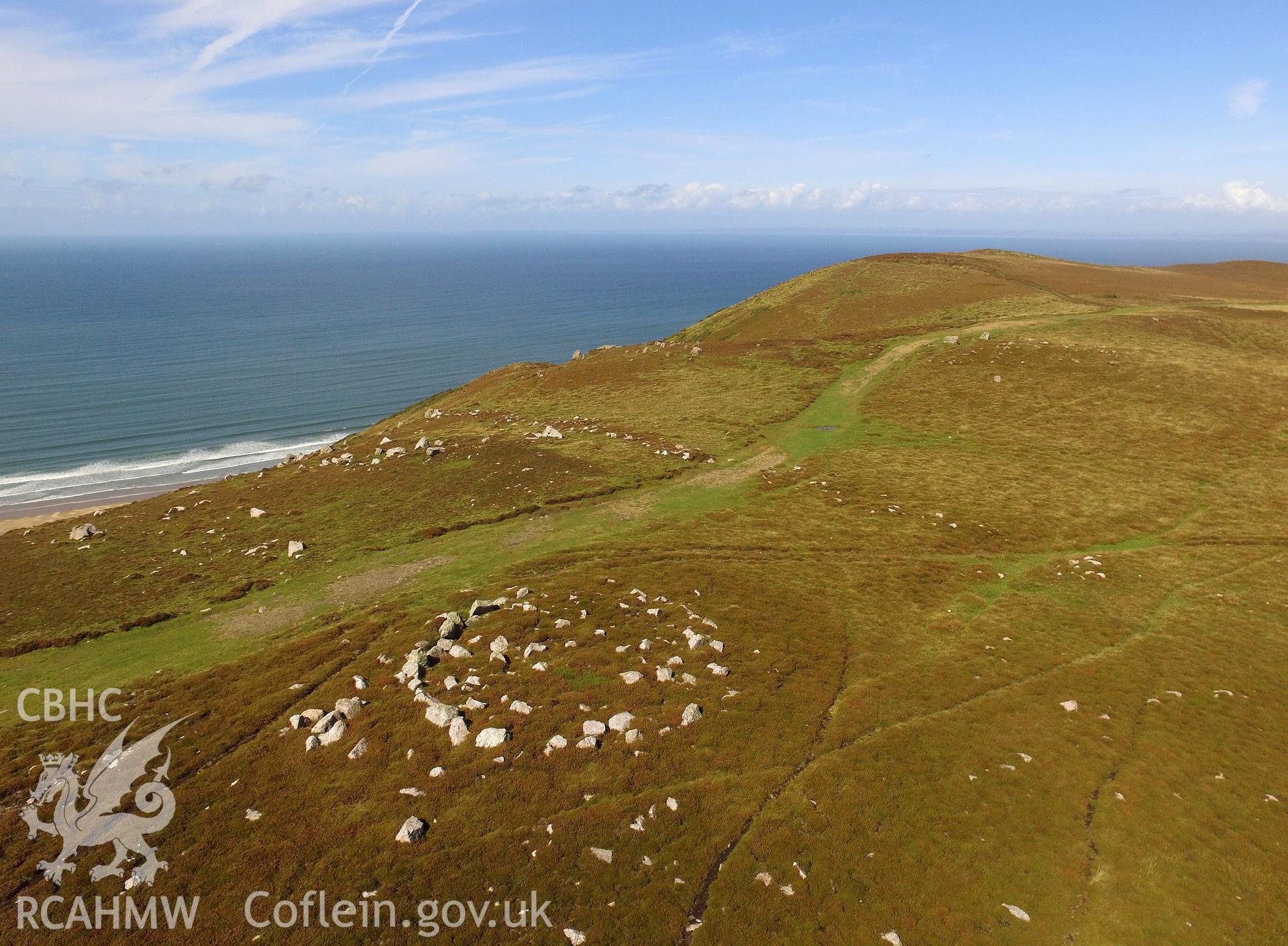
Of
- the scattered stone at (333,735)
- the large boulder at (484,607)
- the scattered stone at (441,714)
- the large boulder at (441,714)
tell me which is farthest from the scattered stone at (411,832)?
the large boulder at (484,607)

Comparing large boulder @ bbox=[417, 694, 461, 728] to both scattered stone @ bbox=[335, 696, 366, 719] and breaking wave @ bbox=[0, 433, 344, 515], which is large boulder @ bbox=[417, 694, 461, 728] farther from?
breaking wave @ bbox=[0, 433, 344, 515]

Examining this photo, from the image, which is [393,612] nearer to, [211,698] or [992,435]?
[211,698]

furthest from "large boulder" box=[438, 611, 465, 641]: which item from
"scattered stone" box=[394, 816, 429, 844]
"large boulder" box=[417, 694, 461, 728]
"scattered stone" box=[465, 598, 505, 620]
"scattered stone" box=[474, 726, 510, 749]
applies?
"scattered stone" box=[394, 816, 429, 844]

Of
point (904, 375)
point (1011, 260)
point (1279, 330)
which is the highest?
point (1011, 260)

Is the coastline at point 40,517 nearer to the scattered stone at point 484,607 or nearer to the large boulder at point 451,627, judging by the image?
the scattered stone at point 484,607

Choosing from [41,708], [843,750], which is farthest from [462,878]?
[41,708]

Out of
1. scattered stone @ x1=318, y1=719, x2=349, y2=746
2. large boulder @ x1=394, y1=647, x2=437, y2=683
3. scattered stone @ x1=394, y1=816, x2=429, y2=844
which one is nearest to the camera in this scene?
scattered stone @ x1=394, y1=816, x2=429, y2=844

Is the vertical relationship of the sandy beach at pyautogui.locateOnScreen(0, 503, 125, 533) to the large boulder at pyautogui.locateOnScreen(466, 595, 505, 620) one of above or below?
below
